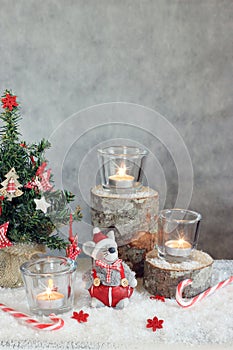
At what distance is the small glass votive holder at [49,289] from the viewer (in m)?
1.15

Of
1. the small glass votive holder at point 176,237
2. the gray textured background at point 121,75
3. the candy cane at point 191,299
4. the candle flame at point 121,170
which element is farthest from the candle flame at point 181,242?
the gray textured background at point 121,75

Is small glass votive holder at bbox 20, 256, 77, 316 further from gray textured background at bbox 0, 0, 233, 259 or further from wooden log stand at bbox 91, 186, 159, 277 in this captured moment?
gray textured background at bbox 0, 0, 233, 259

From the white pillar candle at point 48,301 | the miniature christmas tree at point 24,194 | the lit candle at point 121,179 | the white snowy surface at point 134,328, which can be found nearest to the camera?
the white snowy surface at point 134,328

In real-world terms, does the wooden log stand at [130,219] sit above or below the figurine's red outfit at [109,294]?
above

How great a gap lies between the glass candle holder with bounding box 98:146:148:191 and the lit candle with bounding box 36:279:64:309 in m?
0.34

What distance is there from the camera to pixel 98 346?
100cm

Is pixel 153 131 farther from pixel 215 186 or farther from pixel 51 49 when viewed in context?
pixel 51 49

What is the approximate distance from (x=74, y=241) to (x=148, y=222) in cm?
21

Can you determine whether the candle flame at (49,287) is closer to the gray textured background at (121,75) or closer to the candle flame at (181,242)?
the candle flame at (181,242)

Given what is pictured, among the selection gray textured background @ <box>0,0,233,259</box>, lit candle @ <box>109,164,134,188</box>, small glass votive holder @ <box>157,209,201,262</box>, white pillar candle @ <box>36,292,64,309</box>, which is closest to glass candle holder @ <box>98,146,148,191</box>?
lit candle @ <box>109,164,134,188</box>

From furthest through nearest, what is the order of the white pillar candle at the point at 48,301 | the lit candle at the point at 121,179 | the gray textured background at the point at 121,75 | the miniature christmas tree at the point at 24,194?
the gray textured background at the point at 121,75, the lit candle at the point at 121,179, the miniature christmas tree at the point at 24,194, the white pillar candle at the point at 48,301

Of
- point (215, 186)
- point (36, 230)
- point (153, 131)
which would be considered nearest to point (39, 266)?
point (36, 230)

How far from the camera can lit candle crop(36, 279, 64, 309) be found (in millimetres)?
1146

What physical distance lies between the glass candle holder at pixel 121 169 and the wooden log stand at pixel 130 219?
2 centimetres
